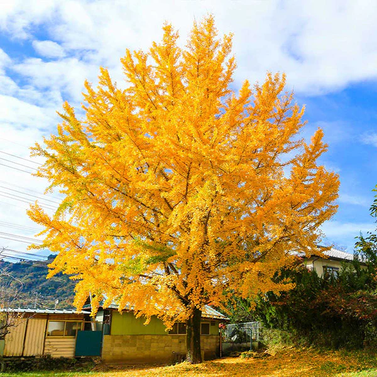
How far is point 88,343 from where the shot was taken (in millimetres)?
16391

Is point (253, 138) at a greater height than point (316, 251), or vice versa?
point (253, 138)

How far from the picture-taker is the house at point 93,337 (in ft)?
50.6

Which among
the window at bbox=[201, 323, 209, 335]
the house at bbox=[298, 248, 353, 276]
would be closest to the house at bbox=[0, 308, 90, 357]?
the window at bbox=[201, 323, 209, 335]

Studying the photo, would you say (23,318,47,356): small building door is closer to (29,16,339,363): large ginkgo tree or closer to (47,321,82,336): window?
(47,321,82,336): window

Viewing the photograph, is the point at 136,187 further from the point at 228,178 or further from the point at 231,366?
the point at 231,366

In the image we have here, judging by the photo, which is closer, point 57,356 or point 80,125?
point 80,125

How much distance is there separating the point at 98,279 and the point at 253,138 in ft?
17.0

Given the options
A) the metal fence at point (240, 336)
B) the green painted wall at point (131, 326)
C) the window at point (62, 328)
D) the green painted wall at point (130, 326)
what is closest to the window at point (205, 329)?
the metal fence at point (240, 336)

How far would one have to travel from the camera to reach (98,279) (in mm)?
9062

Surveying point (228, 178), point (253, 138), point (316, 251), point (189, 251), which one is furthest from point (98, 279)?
point (316, 251)

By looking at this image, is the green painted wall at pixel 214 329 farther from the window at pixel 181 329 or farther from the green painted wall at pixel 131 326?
the green painted wall at pixel 131 326

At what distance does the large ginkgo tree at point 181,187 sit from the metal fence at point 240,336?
941cm

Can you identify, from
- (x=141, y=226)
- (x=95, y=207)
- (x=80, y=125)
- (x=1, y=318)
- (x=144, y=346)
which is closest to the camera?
(x=95, y=207)

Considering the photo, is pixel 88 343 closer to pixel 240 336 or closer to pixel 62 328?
pixel 62 328
